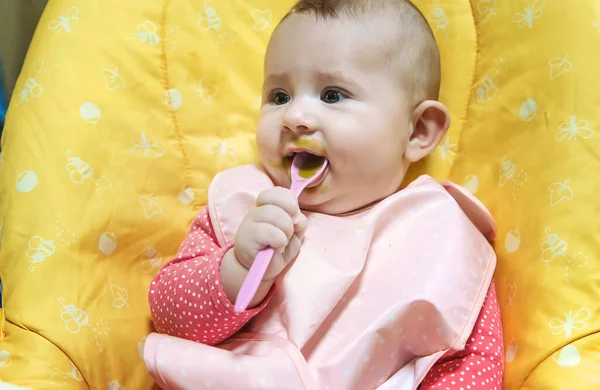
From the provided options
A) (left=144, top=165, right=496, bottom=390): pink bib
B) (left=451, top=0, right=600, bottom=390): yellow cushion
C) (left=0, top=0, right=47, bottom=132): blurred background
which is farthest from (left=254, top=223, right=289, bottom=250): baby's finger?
(left=0, top=0, right=47, bottom=132): blurred background

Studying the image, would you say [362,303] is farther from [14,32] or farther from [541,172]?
[14,32]

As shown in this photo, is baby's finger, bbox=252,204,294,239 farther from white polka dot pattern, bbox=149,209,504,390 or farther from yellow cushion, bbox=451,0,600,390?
yellow cushion, bbox=451,0,600,390

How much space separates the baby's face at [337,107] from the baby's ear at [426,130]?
0.17 ft

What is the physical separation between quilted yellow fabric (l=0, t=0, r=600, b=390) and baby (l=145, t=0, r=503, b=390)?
0.08m

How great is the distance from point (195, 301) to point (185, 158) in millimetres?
374

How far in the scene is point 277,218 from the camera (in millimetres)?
803

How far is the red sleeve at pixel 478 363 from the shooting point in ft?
2.81

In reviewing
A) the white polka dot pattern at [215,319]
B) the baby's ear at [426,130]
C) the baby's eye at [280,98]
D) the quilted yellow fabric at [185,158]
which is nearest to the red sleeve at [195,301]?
the white polka dot pattern at [215,319]

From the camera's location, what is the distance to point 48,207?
3.14 ft

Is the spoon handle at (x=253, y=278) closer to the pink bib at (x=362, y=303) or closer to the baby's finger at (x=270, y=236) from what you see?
the baby's finger at (x=270, y=236)

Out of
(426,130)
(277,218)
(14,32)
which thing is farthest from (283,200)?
(14,32)

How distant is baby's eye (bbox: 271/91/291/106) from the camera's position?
0.99 meters

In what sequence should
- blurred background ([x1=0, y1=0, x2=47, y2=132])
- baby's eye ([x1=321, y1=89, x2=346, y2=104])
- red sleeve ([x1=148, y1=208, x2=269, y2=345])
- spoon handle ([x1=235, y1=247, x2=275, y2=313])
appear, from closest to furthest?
spoon handle ([x1=235, y1=247, x2=275, y2=313]), red sleeve ([x1=148, y1=208, x2=269, y2=345]), baby's eye ([x1=321, y1=89, x2=346, y2=104]), blurred background ([x1=0, y1=0, x2=47, y2=132])

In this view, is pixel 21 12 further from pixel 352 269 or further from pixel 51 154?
pixel 352 269
